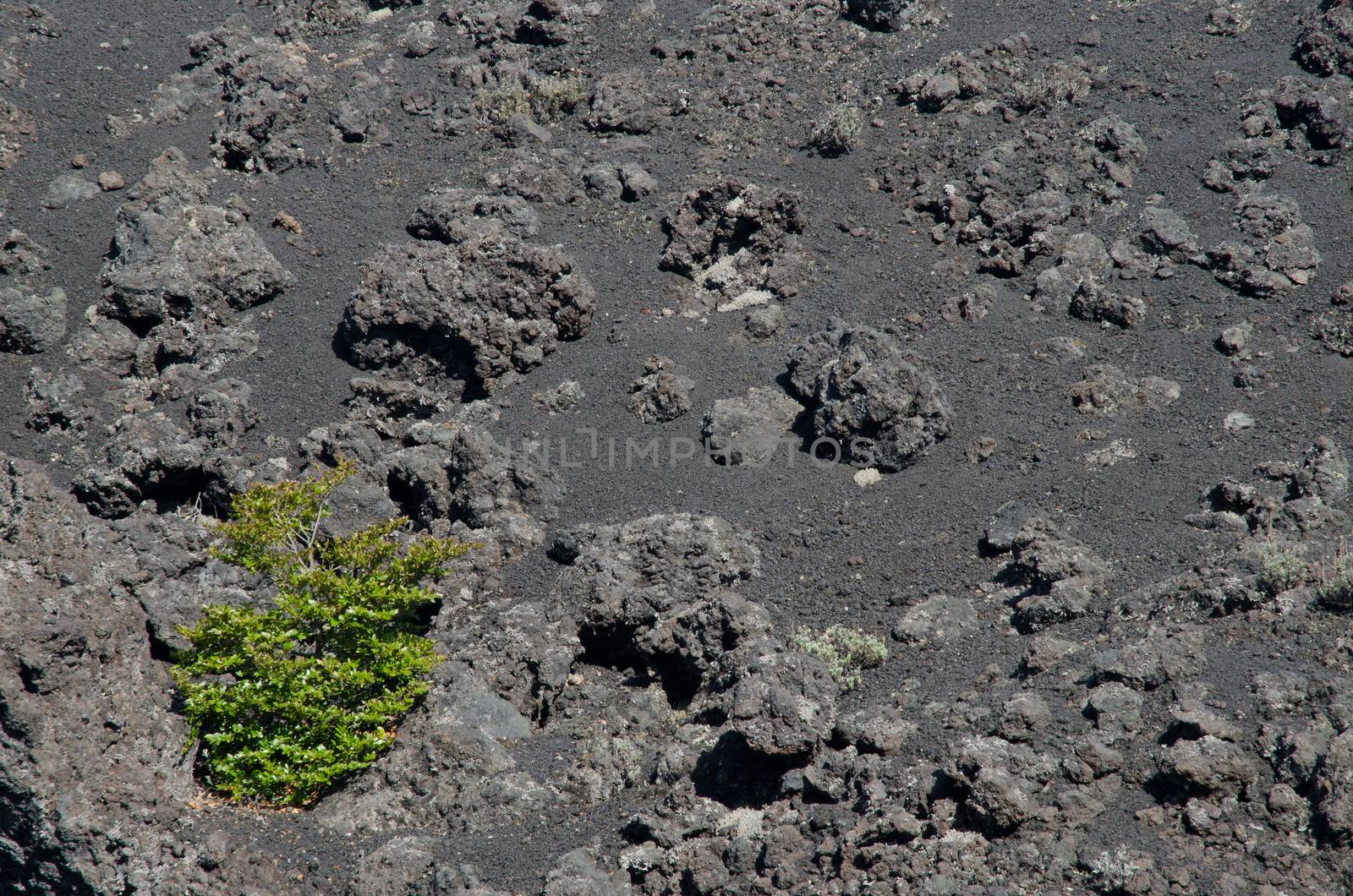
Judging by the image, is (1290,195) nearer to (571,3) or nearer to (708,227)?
(708,227)

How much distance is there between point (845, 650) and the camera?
8.69m

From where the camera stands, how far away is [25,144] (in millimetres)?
14609

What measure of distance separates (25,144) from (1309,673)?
16.1 meters

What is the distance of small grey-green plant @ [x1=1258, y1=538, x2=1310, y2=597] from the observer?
7.43m

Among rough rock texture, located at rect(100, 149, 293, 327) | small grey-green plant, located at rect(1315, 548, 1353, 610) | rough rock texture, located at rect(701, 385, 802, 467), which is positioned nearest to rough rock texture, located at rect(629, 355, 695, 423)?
rough rock texture, located at rect(701, 385, 802, 467)

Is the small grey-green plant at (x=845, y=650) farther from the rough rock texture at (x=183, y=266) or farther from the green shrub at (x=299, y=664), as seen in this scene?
the rough rock texture at (x=183, y=266)

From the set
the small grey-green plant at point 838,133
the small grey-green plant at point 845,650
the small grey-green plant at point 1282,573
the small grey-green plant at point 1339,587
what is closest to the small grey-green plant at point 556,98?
the small grey-green plant at point 838,133

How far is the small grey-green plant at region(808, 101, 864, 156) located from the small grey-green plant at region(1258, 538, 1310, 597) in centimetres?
847

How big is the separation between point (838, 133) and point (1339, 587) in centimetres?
904

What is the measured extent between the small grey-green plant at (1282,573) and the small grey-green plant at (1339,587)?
129 millimetres

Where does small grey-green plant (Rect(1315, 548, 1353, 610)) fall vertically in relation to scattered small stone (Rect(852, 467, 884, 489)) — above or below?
above

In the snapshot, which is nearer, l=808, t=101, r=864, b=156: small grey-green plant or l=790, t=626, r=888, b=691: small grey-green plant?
l=790, t=626, r=888, b=691: small grey-green plant

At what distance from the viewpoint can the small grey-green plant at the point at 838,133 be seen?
1426 centimetres

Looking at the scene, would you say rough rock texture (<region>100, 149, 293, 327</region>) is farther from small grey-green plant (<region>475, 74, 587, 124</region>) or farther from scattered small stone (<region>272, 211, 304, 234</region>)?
small grey-green plant (<region>475, 74, 587, 124</region>)
